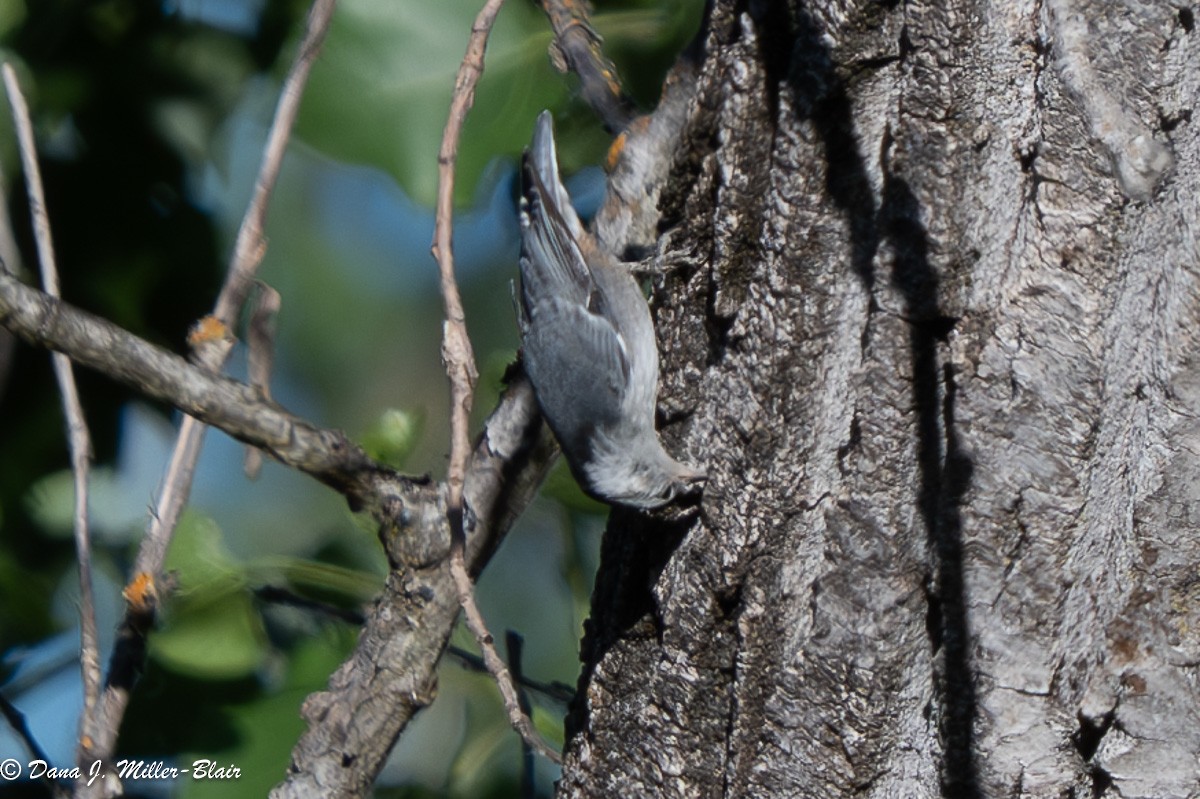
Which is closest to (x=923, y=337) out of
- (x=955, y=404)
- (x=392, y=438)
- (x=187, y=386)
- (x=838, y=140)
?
(x=955, y=404)

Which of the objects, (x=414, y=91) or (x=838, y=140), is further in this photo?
(x=414, y=91)

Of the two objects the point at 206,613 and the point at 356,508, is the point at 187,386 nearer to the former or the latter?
the point at 356,508

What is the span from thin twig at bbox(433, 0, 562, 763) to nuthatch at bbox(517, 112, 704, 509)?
26 cm

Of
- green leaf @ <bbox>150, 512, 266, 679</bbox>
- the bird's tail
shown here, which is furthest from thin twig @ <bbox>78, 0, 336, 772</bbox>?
the bird's tail

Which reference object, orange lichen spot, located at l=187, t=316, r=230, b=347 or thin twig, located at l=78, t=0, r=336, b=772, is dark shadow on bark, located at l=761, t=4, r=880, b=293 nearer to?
thin twig, located at l=78, t=0, r=336, b=772

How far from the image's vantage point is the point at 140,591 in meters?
1.09

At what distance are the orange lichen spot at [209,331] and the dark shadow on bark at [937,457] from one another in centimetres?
68

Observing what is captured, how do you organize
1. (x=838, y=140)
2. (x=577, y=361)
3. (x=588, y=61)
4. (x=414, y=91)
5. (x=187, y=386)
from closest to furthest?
(x=187, y=386) → (x=838, y=140) → (x=588, y=61) → (x=414, y=91) → (x=577, y=361)

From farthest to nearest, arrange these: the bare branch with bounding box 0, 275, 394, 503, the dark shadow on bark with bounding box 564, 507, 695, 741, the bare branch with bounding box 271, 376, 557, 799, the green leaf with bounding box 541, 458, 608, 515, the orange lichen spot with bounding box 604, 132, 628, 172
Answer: the green leaf with bounding box 541, 458, 608, 515 → the orange lichen spot with bounding box 604, 132, 628, 172 → the dark shadow on bark with bounding box 564, 507, 695, 741 → the bare branch with bounding box 271, 376, 557, 799 → the bare branch with bounding box 0, 275, 394, 503

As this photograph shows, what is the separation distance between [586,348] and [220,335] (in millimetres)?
1107

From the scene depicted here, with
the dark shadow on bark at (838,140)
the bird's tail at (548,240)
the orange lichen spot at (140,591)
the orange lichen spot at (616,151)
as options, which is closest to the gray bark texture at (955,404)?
the dark shadow on bark at (838,140)

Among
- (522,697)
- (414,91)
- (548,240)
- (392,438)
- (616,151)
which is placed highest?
(548,240)

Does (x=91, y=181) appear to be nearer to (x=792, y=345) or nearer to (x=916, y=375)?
(x=792, y=345)

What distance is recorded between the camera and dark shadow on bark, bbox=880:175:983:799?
3.34 feet
